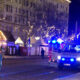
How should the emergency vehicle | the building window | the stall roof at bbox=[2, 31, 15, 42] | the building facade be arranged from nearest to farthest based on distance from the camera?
the emergency vehicle, the stall roof at bbox=[2, 31, 15, 42], the building facade, the building window

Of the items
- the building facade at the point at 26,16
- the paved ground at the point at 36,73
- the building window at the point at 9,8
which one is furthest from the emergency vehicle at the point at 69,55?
the building window at the point at 9,8

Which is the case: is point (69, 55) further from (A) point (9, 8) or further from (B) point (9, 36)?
(A) point (9, 8)

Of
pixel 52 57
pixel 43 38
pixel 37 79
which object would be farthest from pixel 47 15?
pixel 37 79

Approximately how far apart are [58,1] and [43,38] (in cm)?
2437

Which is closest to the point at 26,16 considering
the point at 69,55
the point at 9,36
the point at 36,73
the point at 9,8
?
the point at 9,8

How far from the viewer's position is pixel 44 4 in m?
71.4

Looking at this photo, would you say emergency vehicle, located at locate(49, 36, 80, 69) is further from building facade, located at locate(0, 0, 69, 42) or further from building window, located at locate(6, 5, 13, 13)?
building window, located at locate(6, 5, 13, 13)

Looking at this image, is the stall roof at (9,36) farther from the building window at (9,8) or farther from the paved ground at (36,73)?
the paved ground at (36,73)

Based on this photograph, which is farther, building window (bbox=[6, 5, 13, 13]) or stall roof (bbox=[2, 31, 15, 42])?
building window (bbox=[6, 5, 13, 13])

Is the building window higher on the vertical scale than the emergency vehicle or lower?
higher

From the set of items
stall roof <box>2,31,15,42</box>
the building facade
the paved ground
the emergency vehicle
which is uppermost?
the building facade

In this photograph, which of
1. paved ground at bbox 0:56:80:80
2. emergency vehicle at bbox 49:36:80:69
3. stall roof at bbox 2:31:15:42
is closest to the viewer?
paved ground at bbox 0:56:80:80

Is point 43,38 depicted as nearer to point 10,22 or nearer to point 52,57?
point 10,22

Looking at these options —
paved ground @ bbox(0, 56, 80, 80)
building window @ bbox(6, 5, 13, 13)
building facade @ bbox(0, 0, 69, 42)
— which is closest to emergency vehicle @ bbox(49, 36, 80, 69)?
paved ground @ bbox(0, 56, 80, 80)
